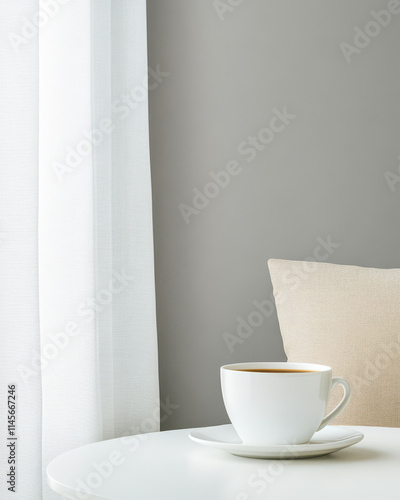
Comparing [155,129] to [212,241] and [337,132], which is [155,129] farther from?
[337,132]

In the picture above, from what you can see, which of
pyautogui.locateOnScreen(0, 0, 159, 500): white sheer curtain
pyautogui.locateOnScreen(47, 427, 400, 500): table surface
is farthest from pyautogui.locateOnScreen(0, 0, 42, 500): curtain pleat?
pyautogui.locateOnScreen(47, 427, 400, 500): table surface

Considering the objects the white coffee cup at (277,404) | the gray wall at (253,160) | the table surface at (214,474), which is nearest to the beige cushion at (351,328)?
the gray wall at (253,160)

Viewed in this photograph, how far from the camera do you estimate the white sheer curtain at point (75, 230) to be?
1057 millimetres

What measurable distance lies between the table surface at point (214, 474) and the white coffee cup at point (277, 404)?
30 millimetres

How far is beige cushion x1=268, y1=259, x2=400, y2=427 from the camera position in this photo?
1104mm

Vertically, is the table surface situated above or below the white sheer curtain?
below

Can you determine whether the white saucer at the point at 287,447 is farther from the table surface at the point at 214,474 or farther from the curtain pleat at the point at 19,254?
the curtain pleat at the point at 19,254

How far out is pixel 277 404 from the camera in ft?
2.08

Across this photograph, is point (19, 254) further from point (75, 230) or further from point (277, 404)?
point (277, 404)

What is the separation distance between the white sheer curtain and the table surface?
15.0 inches

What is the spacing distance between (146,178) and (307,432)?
80 centimetres

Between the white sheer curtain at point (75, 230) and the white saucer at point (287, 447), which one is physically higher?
the white sheer curtain at point (75, 230)

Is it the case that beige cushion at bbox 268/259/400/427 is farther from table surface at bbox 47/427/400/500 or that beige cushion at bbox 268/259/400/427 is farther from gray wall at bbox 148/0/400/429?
table surface at bbox 47/427/400/500

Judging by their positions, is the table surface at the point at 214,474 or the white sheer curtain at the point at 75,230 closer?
the table surface at the point at 214,474
